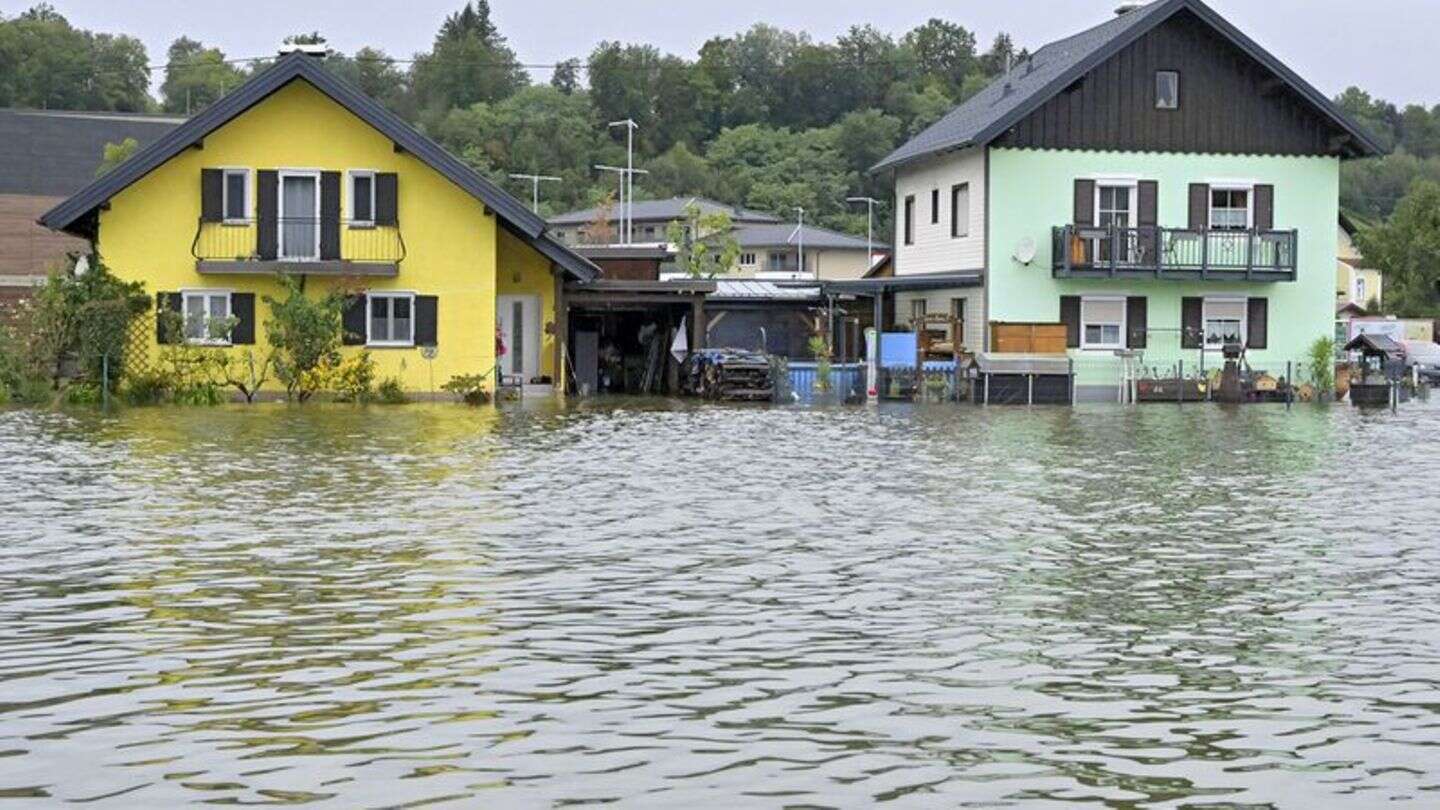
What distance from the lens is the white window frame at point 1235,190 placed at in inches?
2095

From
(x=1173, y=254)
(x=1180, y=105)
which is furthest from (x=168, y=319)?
A: (x=1180, y=105)

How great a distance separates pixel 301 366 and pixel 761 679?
110ft

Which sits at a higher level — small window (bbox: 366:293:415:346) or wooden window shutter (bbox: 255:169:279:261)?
wooden window shutter (bbox: 255:169:279:261)

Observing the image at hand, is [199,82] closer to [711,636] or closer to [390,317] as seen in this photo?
[390,317]

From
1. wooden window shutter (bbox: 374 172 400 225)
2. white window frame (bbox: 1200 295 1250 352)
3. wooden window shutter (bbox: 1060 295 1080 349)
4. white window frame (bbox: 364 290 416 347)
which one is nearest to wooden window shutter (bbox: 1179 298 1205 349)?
white window frame (bbox: 1200 295 1250 352)

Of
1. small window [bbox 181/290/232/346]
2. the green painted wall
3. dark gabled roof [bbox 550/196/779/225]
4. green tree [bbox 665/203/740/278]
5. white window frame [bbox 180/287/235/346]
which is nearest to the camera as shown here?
small window [bbox 181/290/232/346]

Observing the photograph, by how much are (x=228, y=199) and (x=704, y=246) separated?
161 feet

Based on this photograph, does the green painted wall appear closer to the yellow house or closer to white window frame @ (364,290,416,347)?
the yellow house

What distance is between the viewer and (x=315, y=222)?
4541 cm

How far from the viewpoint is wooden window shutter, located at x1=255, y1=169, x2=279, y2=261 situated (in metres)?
45.2

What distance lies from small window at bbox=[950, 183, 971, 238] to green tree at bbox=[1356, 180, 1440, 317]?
4545cm

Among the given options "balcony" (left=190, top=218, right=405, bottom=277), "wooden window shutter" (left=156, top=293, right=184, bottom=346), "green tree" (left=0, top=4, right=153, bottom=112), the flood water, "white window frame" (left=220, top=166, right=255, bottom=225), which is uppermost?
"green tree" (left=0, top=4, right=153, bottom=112)

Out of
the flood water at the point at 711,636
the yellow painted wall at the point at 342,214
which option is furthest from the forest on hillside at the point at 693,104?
the flood water at the point at 711,636

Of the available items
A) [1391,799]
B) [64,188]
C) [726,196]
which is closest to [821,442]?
[1391,799]
